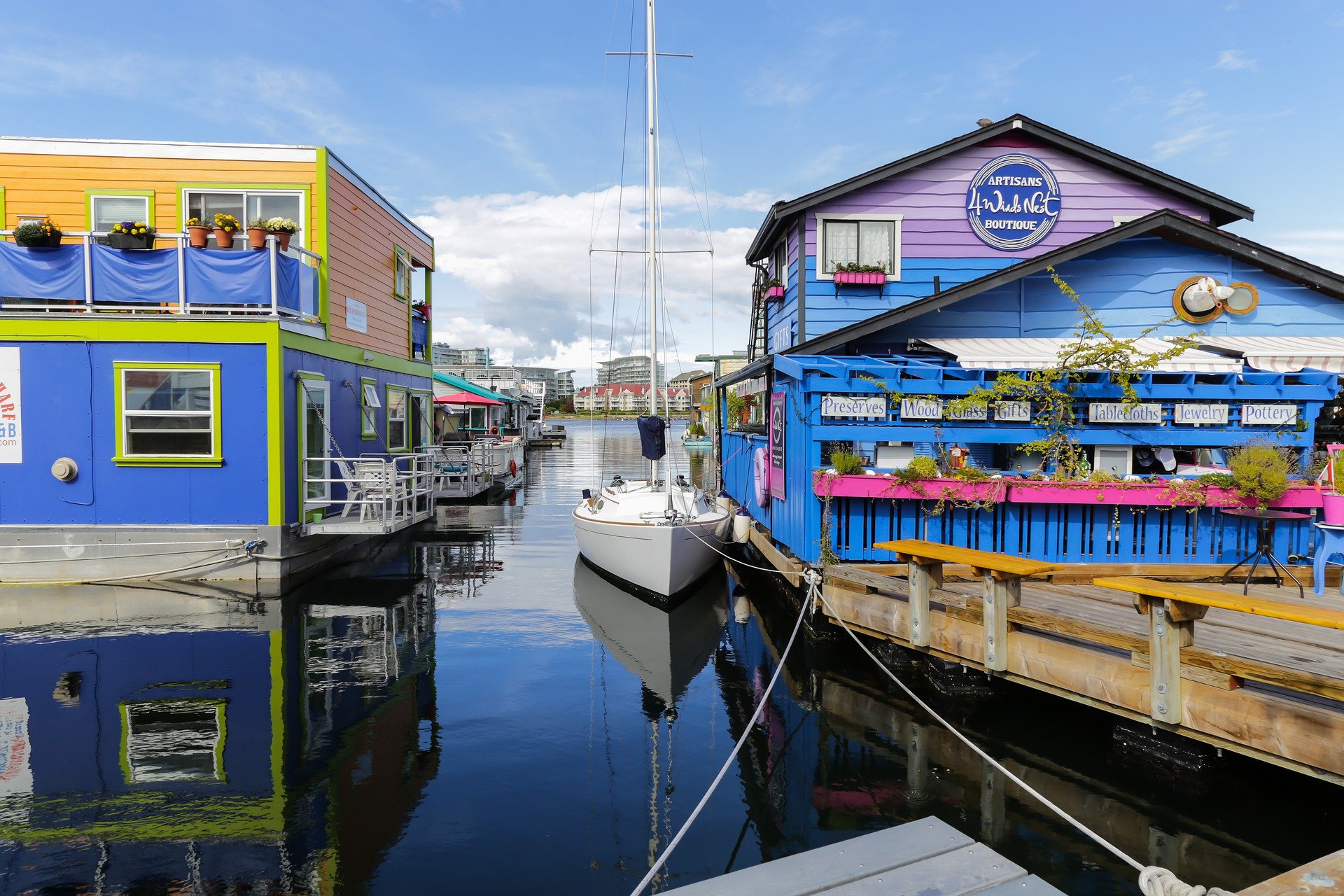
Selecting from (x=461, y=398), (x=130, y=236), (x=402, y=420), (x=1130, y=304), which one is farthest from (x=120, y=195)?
(x=1130, y=304)

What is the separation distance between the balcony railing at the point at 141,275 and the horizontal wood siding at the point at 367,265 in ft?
7.22

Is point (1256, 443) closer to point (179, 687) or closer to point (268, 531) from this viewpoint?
point (179, 687)

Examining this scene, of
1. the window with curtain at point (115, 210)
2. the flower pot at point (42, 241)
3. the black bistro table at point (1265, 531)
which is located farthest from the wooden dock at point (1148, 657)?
the window with curtain at point (115, 210)

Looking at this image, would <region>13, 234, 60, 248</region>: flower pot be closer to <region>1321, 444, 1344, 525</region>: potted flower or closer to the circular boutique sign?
the circular boutique sign

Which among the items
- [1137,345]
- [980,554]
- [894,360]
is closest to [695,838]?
[980,554]

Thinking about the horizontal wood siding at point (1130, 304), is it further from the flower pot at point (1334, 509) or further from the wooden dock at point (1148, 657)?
the wooden dock at point (1148, 657)

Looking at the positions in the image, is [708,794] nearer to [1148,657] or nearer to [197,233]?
[1148,657]

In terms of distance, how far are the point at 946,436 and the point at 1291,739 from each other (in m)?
5.68

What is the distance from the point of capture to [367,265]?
17.5m

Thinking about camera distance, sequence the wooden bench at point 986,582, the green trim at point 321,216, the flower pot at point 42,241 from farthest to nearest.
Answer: the green trim at point 321,216 < the flower pot at point 42,241 < the wooden bench at point 986,582

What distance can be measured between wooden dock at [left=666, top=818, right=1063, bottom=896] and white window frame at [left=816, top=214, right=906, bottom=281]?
12895 millimetres

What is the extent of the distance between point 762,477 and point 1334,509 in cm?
790

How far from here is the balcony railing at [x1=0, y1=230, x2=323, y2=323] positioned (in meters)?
12.9

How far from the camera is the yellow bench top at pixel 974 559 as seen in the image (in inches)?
280
